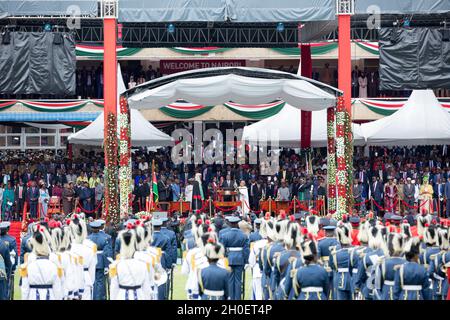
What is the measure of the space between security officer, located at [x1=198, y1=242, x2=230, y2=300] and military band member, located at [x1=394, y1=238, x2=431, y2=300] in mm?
2397

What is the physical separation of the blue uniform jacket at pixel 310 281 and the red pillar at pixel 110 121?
13.6 meters

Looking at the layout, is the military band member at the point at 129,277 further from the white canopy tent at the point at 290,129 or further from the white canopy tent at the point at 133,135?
the white canopy tent at the point at 290,129

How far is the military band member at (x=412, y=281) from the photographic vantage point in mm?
13570

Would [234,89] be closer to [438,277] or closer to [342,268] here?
[342,268]

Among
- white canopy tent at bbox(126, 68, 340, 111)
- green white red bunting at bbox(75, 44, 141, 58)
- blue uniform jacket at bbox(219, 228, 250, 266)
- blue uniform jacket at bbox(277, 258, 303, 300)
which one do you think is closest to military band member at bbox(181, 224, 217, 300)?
blue uniform jacket at bbox(219, 228, 250, 266)

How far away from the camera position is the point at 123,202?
2723 cm

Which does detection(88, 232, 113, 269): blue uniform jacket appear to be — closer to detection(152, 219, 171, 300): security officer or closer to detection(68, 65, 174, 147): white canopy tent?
detection(152, 219, 171, 300): security officer

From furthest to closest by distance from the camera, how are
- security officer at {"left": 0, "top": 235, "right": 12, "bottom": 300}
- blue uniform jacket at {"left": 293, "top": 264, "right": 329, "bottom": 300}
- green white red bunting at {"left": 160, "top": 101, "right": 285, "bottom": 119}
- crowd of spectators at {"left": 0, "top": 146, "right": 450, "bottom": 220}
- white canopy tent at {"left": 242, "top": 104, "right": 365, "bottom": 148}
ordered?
green white red bunting at {"left": 160, "top": 101, "right": 285, "bottom": 119}
white canopy tent at {"left": 242, "top": 104, "right": 365, "bottom": 148}
crowd of spectators at {"left": 0, "top": 146, "right": 450, "bottom": 220}
security officer at {"left": 0, "top": 235, "right": 12, "bottom": 300}
blue uniform jacket at {"left": 293, "top": 264, "right": 329, "bottom": 300}

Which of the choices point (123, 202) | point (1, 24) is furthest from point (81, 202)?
point (1, 24)

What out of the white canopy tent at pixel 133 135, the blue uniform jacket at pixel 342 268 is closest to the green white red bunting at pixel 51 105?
the white canopy tent at pixel 133 135

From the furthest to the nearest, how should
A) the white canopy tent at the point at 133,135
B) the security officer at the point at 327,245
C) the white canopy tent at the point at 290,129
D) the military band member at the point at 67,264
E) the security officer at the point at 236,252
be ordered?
the white canopy tent at the point at 290,129, the white canopy tent at the point at 133,135, the security officer at the point at 236,252, the security officer at the point at 327,245, the military band member at the point at 67,264

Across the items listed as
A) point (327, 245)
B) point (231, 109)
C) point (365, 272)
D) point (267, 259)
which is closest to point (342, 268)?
point (327, 245)

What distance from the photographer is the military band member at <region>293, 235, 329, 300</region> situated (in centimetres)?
1328
